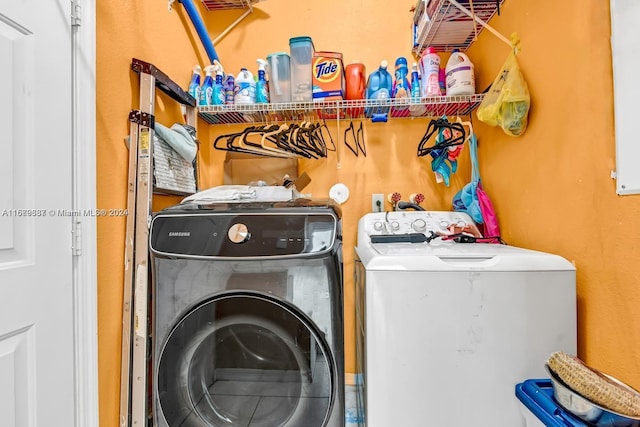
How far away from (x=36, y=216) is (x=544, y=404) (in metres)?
1.42

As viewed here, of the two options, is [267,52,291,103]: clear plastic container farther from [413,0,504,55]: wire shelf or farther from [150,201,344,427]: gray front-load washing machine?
[150,201,344,427]: gray front-load washing machine

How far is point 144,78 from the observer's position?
1274 millimetres

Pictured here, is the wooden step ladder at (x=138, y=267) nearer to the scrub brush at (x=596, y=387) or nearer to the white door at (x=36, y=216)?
the white door at (x=36, y=216)

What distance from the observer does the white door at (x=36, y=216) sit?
805mm

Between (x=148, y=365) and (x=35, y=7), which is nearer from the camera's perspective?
(x=35, y=7)

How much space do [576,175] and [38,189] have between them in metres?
1.62

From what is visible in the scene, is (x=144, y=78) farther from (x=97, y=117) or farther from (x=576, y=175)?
(x=576, y=175)

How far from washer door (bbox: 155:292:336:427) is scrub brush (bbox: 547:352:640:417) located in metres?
0.63

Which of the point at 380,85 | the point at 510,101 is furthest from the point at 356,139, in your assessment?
the point at 510,101

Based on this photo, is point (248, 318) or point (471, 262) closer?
point (471, 262)

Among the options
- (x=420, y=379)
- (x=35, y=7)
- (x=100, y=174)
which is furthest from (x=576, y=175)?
(x=35, y=7)

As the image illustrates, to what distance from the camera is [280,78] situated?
5.74 feet

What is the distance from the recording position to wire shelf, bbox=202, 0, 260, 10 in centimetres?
194

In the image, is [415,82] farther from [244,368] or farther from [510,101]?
[244,368]
